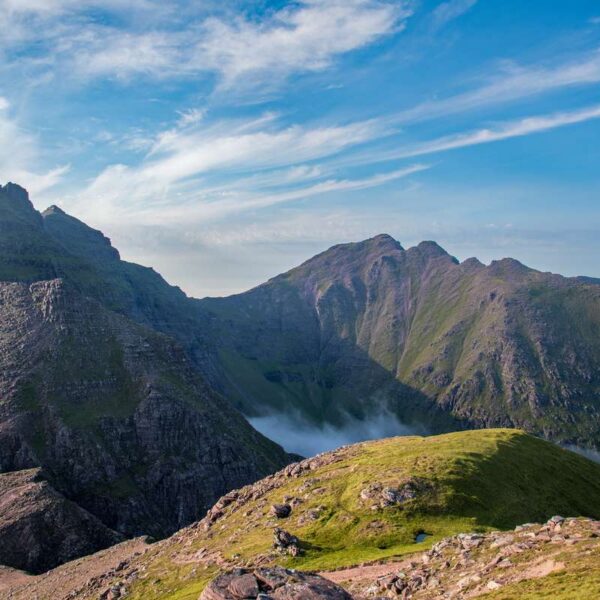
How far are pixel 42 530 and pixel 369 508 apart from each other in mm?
133391

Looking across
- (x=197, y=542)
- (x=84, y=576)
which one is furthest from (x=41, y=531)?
(x=197, y=542)

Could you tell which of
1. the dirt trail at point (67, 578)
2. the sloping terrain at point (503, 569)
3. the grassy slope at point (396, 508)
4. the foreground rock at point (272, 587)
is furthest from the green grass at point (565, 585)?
the dirt trail at point (67, 578)

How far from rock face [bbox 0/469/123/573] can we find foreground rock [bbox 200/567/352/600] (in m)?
155

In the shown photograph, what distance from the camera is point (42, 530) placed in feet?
589

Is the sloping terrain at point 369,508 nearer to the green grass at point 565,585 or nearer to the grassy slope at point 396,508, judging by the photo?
the grassy slope at point 396,508

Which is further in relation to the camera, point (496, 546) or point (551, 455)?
point (551, 455)

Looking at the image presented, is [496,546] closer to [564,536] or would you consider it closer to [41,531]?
[564,536]

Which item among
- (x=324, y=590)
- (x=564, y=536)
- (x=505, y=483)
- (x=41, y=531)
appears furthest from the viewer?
(x=41, y=531)

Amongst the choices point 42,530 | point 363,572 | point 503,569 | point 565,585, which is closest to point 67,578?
point 42,530

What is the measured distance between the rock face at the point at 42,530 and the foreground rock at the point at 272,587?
507 feet

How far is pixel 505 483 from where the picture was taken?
95875 millimetres

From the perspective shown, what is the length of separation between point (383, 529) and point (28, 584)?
95868 millimetres

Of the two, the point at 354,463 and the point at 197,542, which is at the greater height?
the point at 354,463

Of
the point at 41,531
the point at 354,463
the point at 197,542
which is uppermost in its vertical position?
the point at 354,463
